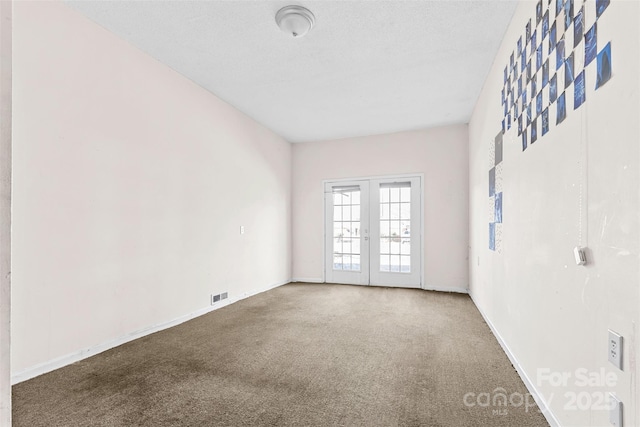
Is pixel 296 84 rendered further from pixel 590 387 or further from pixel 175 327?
pixel 590 387

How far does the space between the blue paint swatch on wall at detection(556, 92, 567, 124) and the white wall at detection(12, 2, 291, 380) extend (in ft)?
10.7

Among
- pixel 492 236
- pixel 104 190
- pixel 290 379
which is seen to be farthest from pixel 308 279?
pixel 104 190

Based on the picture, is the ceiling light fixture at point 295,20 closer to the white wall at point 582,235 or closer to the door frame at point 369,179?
the white wall at point 582,235

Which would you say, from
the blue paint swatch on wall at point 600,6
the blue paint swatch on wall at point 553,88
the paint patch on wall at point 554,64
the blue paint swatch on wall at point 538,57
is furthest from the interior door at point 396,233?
the blue paint swatch on wall at point 600,6

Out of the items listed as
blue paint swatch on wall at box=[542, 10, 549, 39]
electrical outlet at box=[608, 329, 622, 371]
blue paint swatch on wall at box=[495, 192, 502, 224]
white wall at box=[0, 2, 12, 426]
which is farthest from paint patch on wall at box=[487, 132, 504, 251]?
white wall at box=[0, 2, 12, 426]

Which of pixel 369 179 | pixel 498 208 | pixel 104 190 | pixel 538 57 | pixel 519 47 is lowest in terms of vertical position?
pixel 498 208

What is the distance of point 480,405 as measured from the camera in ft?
6.46

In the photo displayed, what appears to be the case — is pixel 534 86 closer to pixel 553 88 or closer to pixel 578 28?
pixel 553 88

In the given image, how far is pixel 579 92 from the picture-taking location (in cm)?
149

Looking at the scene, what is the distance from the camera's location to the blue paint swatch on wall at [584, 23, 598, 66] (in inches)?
53.8

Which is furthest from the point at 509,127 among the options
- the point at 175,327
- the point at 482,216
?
the point at 175,327

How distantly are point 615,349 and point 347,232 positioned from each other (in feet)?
16.1

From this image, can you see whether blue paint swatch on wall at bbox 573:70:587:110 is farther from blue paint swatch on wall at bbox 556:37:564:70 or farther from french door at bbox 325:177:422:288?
french door at bbox 325:177:422:288

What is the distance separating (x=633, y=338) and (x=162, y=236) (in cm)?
353
